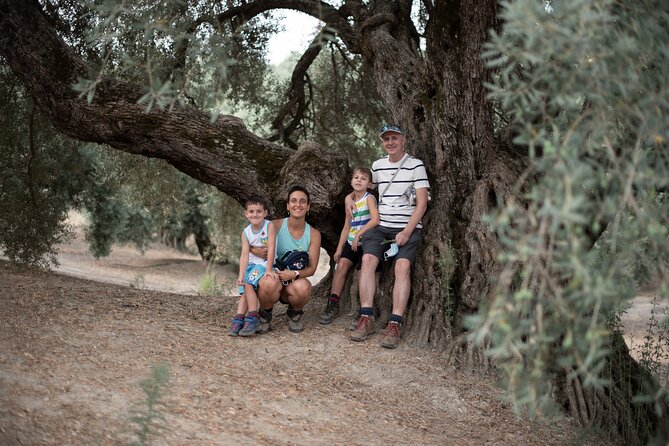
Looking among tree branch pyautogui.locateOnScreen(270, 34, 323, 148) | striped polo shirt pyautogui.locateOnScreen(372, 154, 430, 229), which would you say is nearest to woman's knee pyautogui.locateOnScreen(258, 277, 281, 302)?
striped polo shirt pyautogui.locateOnScreen(372, 154, 430, 229)

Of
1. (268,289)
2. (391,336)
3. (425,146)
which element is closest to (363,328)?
(391,336)

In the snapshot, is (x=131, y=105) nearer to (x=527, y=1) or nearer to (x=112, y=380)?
(x=112, y=380)

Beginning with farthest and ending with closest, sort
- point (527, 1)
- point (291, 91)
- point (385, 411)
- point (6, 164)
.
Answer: point (291, 91) → point (6, 164) → point (385, 411) → point (527, 1)

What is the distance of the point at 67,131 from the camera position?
7738 mm

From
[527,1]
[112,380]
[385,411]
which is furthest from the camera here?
[385,411]

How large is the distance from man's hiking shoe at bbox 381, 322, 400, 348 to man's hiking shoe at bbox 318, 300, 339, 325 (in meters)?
0.76

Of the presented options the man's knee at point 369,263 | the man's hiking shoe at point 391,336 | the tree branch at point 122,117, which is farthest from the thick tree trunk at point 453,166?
the tree branch at point 122,117

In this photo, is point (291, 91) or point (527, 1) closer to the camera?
point (527, 1)

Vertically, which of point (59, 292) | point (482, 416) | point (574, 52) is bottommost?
point (482, 416)

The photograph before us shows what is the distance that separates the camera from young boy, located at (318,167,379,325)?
6.70m

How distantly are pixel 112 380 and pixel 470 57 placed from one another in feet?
14.2

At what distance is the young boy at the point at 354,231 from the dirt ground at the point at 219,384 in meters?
0.23

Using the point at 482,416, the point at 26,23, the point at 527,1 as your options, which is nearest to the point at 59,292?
the point at 26,23

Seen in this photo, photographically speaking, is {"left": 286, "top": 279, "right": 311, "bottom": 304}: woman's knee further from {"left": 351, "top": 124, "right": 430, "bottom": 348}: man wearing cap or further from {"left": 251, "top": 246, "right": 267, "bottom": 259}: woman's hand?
{"left": 351, "top": 124, "right": 430, "bottom": 348}: man wearing cap
